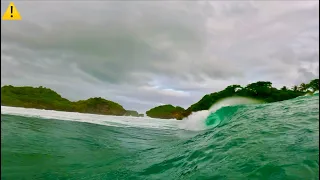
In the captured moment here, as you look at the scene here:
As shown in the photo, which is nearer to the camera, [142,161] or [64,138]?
[142,161]

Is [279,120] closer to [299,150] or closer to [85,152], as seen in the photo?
[299,150]

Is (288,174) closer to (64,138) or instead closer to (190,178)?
(190,178)

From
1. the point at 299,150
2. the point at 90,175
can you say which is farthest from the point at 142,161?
the point at 299,150

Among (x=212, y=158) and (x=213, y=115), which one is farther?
(x=213, y=115)

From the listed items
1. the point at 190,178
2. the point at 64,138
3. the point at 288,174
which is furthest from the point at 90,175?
the point at 64,138

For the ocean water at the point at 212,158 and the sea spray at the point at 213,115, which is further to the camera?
the sea spray at the point at 213,115

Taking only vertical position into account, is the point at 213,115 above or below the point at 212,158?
above

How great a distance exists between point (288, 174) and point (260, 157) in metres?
0.93

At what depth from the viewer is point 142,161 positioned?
7309 millimetres

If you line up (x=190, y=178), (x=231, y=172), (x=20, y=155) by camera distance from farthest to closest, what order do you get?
(x=20, y=155) → (x=190, y=178) → (x=231, y=172)

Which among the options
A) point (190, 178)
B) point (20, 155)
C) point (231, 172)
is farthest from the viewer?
point (20, 155)

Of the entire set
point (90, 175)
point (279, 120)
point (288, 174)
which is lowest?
point (90, 175)

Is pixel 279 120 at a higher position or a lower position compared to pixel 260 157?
higher

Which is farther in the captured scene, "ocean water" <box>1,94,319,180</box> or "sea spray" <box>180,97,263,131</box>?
"sea spray" <box>180,97,263,131</box>
